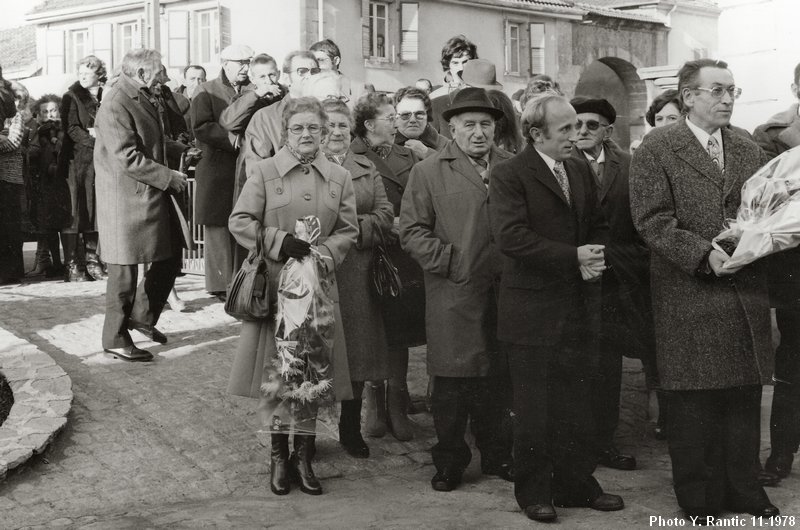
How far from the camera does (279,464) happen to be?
5770 millimetres

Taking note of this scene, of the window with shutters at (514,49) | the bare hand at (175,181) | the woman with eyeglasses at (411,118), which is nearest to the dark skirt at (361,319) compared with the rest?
the woman with eyeglasses at (411,118)

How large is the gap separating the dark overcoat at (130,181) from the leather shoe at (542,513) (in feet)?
12.4

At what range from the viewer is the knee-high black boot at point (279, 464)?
573 centimetres

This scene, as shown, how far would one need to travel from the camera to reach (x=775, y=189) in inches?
201

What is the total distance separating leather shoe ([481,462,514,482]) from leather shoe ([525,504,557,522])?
29.1 inches

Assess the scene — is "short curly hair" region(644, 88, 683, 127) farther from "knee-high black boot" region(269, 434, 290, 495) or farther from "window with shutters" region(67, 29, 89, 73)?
"window with shutters" region(67, 29, 89, 73)

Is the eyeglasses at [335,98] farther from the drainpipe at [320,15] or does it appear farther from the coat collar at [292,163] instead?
the drainpipe at [320,15]

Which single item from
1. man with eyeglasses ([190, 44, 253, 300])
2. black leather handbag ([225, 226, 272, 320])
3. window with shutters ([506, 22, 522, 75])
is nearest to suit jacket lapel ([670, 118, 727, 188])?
black leather handbag ([225, 226, 272, 320])

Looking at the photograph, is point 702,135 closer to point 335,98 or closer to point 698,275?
point 698,275

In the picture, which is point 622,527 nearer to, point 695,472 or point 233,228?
point 695,472

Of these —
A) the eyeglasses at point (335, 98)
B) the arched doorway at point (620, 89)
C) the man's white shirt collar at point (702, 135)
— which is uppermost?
the arched doorway at point (620, 89)

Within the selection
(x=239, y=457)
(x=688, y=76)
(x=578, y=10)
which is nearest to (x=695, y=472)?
(x=688, y=76)

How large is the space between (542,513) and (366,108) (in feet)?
8.93

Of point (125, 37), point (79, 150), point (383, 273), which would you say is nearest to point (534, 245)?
point (383, 273)
